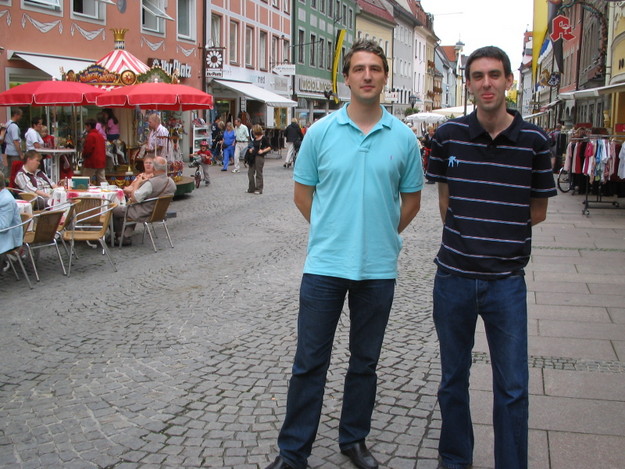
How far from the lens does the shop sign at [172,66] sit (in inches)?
1033

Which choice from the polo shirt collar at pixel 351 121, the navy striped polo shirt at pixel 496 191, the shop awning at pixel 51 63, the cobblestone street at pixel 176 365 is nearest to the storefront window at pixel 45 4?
the shop awning at pixel 51 63

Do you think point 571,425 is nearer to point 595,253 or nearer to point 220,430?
point 220,430

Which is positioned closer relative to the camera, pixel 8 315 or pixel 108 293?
pixel 8 315

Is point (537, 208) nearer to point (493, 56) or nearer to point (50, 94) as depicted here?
point (493, 56)

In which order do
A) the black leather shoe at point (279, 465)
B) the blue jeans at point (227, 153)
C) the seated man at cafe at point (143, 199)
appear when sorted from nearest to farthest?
the black leather shoe at point (279, 465), the seated man at cafe at point (143, 199), the blue jeans at point (227, 153)

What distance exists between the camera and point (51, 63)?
19547 mm

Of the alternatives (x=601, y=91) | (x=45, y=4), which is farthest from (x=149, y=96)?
(x=601, y=91)

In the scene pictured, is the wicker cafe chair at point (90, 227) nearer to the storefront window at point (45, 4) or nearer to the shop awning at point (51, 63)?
the shop awning at point (51, 63)

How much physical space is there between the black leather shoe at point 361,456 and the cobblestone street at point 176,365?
0.31 ft

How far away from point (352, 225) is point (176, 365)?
250 centimetres

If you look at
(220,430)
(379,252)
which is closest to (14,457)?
(220,430)

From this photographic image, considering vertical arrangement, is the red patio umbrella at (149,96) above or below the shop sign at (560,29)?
below

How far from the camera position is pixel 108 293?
7.84m

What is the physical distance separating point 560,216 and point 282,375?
1043cm
